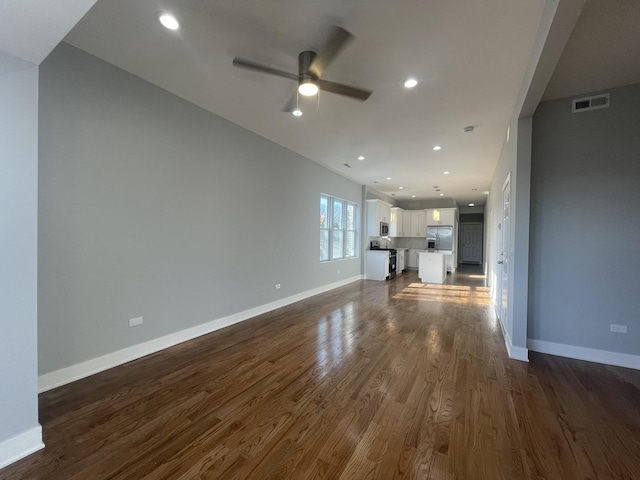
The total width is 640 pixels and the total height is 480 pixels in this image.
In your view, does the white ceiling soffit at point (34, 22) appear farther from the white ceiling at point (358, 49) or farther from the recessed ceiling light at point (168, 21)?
the recessed ceiling light at point (168, 21)

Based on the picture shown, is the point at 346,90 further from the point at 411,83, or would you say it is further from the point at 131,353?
the point at 131,353

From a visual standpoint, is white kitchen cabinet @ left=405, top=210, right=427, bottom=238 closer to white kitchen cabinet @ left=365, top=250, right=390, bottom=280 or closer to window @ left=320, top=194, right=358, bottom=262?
white kitchen cabinet @ left=365, top=250, right=390, bottom=280

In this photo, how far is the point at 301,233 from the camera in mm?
5652

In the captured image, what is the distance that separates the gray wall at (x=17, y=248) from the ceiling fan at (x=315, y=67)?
1.36 meters

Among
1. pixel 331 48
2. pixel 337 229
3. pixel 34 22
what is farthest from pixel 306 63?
pixel 337 229

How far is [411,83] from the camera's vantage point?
2.87 meters

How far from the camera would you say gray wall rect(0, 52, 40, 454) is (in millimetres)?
1538

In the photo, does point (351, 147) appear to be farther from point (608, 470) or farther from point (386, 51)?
point (608, 470)

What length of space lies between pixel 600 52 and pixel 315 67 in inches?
95.1

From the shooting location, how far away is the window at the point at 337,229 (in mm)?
6730

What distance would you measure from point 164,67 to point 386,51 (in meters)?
2.16

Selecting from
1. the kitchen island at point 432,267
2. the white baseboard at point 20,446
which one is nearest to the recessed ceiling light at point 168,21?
the white baseboard at point 20,446

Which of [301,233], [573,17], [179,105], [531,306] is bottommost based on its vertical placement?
Answer: [531,306]

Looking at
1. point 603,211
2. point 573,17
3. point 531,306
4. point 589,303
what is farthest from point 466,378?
point 573,17
